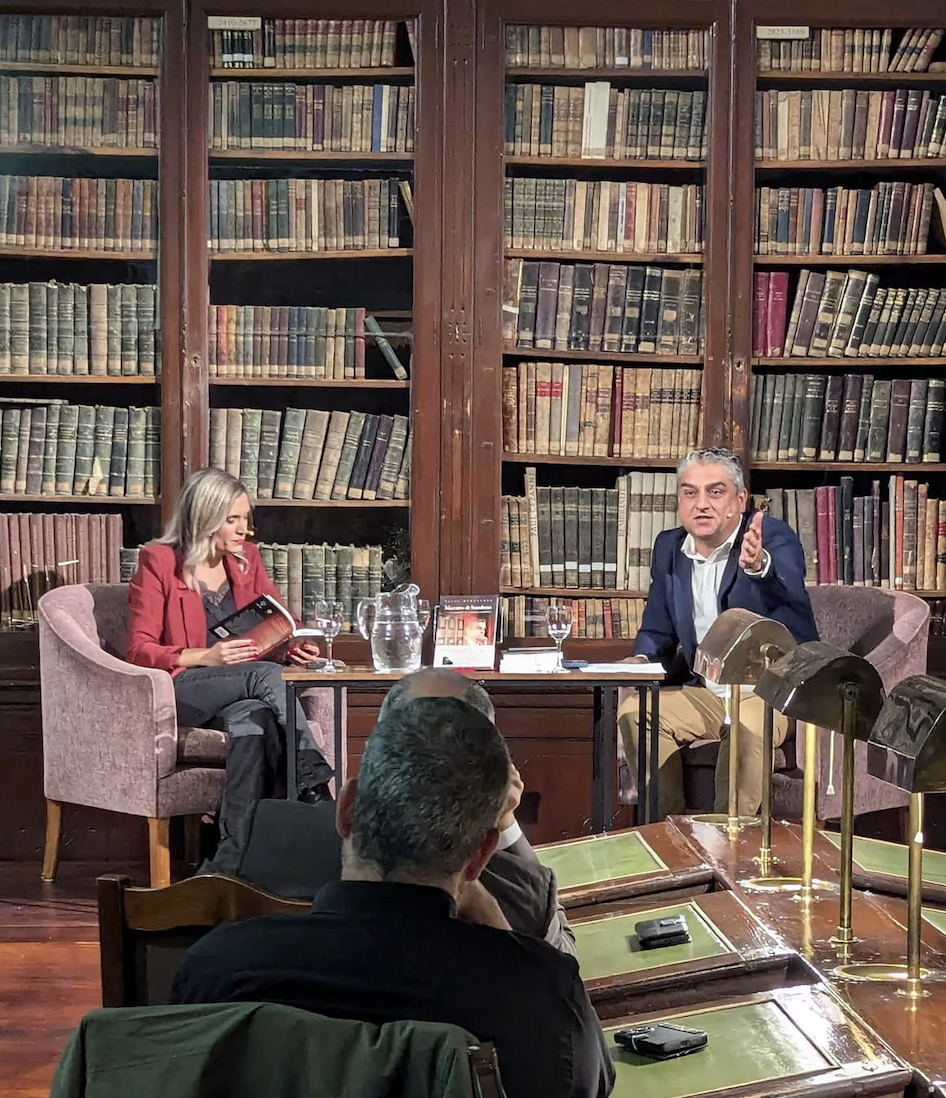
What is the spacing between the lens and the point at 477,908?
152 cm

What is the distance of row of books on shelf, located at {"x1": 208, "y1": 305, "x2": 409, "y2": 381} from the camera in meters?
4.71

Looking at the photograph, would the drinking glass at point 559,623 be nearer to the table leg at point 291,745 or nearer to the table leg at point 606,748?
the table leg at point 606,748

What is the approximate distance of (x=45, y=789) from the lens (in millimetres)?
4355

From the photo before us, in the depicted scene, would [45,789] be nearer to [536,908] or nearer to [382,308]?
[382,308]

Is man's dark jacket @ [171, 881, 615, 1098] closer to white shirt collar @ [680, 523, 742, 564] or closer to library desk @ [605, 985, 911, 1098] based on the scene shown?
library desk @ [605, 985, 911, 1098]

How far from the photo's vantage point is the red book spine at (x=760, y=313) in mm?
4723

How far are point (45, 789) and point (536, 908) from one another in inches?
114

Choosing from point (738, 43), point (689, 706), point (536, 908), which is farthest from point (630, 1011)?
point (738, 43)

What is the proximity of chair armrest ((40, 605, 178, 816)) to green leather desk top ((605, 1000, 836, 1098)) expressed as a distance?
252 centimetres

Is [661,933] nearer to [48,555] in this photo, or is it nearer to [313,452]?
[313,452]

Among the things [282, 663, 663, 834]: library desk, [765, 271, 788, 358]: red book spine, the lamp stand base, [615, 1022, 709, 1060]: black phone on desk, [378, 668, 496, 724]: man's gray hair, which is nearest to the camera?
[615, 1022, 709, 1060]: black phone on desk

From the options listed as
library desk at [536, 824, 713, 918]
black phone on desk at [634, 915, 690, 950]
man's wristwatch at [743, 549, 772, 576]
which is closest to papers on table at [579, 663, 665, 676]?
man's wristwatch at [743, 549, 772, 576]

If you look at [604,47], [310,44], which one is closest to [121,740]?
[310,44]

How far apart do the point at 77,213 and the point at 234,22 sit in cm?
80
